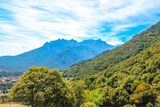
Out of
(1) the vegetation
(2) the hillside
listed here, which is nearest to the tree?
(1) the vegetation

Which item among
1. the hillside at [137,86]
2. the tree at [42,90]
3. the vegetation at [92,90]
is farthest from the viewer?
the hillside at [137,86]

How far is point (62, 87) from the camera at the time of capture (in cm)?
5344

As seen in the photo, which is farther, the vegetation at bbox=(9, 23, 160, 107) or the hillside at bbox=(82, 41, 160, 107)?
the hillside at bbox=(82, 41, 160, 107)

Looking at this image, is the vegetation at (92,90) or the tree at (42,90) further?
the vegetation at (92,90)

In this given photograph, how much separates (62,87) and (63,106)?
3.16 metres

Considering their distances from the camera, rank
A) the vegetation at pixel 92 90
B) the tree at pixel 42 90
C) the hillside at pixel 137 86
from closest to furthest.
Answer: the tree at pixel 42 90
the vegetation at pixel 92 90
the hillside at pixel 137 86

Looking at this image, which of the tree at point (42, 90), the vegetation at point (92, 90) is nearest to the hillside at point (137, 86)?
the vegetation at point (92, 90)

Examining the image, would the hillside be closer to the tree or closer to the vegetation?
the vegetation

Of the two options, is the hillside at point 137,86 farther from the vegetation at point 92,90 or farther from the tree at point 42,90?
the tree at point 42,90

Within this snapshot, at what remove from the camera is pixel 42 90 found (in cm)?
5153

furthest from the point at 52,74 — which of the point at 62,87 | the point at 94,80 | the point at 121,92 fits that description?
the point at 94,80

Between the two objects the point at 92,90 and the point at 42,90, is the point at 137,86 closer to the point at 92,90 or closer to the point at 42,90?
the point at 92,90

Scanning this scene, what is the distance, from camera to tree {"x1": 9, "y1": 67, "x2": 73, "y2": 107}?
168ft

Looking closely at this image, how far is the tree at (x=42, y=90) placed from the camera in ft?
168
